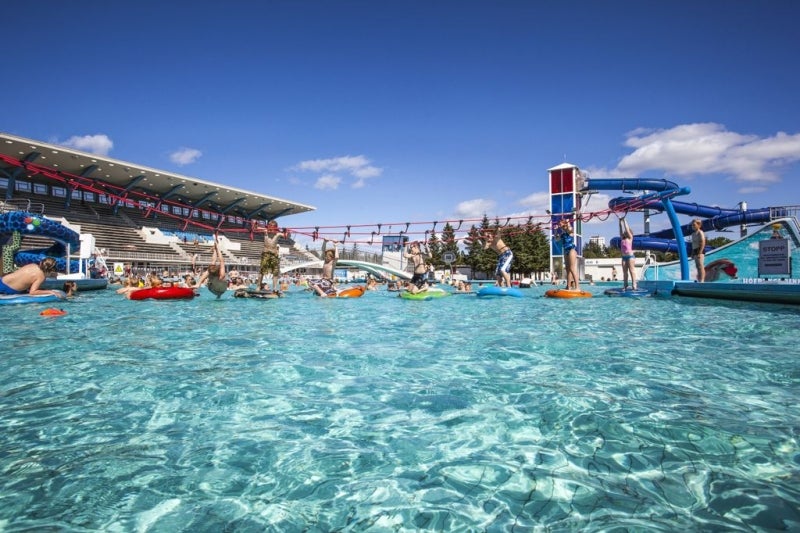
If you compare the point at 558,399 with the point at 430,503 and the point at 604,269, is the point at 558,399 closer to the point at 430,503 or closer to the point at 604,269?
the point at 430,503

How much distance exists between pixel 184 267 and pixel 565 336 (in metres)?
46.8

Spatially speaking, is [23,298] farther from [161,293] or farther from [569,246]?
[569,246]

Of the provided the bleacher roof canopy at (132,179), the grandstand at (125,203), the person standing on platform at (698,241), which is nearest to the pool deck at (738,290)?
the person standing on platform at (698,241)

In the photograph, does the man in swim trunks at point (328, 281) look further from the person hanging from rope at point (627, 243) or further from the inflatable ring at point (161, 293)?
the person hanging from rope at point (627, 243)

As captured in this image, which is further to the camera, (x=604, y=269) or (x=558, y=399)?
(x=604, y=269)

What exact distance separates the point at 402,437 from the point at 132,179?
5253cm

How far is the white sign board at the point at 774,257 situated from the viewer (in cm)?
1453

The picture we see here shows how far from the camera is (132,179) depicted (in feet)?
151

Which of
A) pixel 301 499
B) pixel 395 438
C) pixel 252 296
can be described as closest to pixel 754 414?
pixel 395 438

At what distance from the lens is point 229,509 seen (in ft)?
6.48

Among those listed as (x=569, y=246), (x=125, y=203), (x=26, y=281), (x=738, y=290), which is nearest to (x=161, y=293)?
(x=26, y=281)

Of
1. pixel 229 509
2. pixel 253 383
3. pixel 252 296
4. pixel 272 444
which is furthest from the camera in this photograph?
pixel 252 296

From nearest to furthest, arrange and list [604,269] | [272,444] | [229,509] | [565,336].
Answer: [229,509], [272,444], [565,336], [604,269]

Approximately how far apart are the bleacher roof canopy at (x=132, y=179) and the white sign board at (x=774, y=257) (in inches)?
1137
